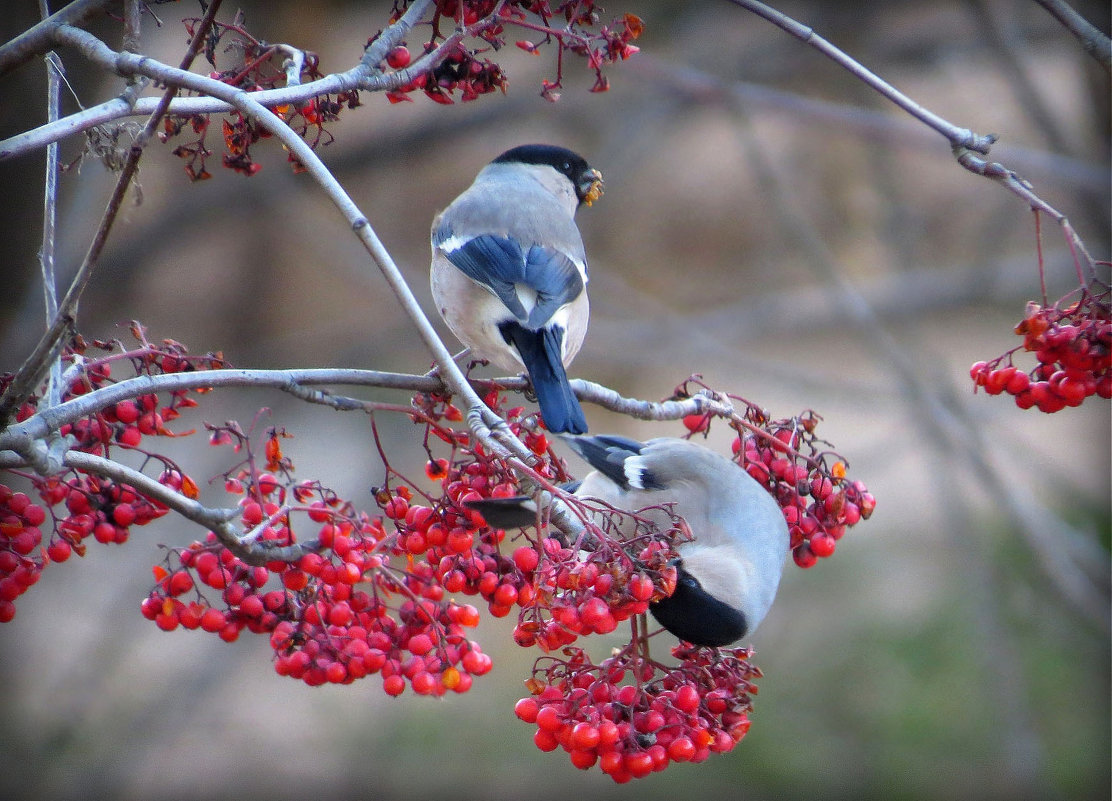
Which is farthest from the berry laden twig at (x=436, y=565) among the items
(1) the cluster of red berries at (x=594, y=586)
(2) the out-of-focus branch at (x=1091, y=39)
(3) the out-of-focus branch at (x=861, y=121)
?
(3) the out-of-focus branch at (x=861, y=121)

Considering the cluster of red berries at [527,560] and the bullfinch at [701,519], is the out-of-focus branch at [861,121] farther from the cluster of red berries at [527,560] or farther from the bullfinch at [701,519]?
the cluster of red berries at [527,560]

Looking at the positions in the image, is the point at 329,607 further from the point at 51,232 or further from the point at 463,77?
the point at 463,77

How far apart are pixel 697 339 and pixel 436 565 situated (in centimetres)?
311

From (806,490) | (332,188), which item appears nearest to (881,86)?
(806,490)

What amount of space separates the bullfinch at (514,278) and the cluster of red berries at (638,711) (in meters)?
0.60

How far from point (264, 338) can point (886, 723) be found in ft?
12.7

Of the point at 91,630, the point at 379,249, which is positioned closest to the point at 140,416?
the point at 379,249

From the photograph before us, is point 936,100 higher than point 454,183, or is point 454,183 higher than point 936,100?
point 936,100

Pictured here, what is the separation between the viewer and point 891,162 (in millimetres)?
6066

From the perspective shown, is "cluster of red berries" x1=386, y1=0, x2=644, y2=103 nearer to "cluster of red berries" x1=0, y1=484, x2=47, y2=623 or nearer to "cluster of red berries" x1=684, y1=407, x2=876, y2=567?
"cluster of red berries" x1=684, y1=407, x2=876, y2=567

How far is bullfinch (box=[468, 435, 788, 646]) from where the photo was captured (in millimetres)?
1846

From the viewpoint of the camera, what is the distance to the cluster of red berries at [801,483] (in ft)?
6.59

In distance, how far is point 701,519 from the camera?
7.80 ft

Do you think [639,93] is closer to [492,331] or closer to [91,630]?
[492,331]
